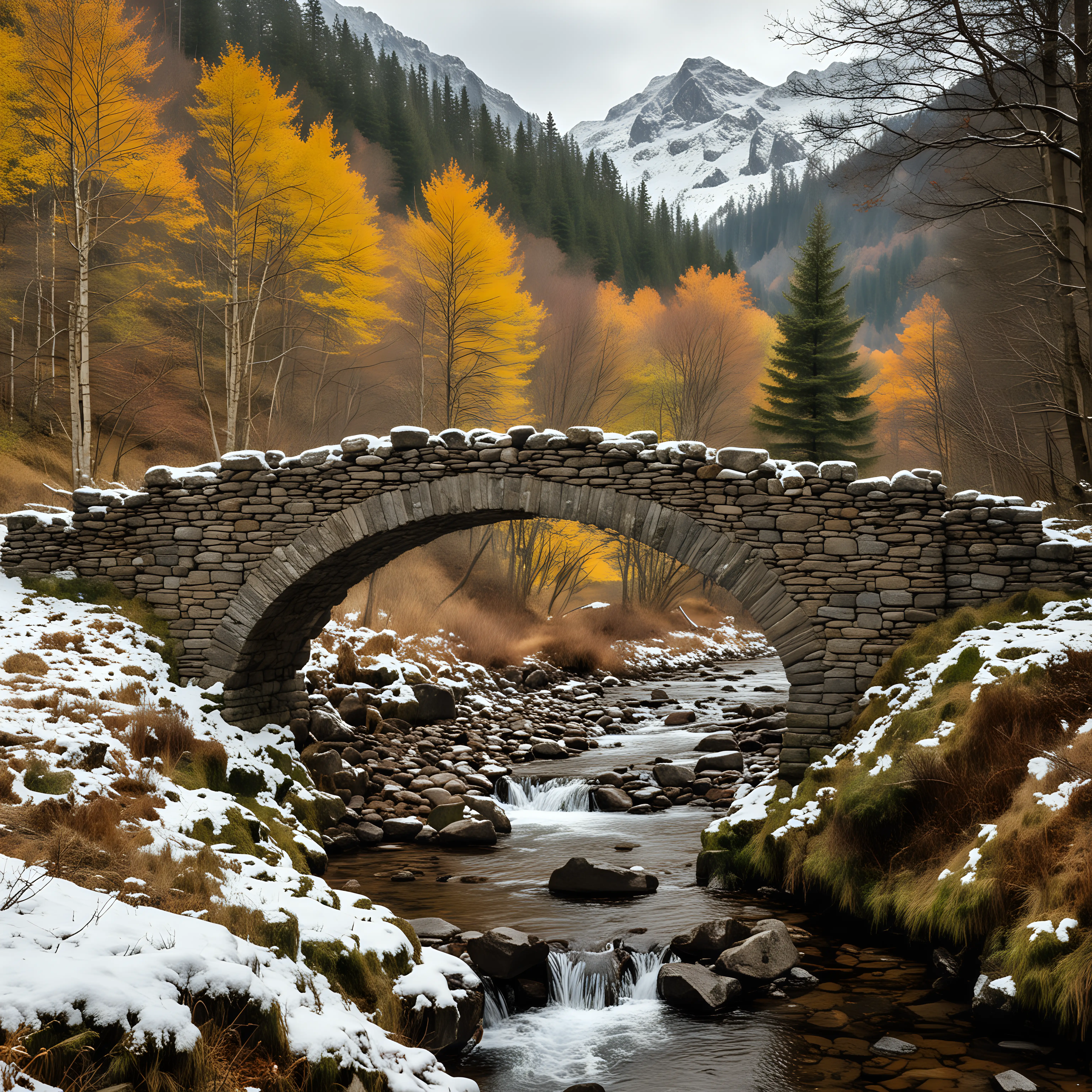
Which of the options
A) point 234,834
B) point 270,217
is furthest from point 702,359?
point 234,834

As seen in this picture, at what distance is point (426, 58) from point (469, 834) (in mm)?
151480

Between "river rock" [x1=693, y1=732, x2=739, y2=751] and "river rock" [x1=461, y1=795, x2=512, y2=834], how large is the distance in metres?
3.62

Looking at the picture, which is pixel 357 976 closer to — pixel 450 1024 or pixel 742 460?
pixel 450 1024

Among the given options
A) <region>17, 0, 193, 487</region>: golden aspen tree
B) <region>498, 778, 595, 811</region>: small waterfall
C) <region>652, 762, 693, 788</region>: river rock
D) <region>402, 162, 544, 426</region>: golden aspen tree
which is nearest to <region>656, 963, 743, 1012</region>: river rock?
<region>498, 778, 595, 811</region>: small waterfall

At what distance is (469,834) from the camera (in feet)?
29.9

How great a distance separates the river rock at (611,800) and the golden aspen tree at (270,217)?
753 cm

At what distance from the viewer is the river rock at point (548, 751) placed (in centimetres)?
1265

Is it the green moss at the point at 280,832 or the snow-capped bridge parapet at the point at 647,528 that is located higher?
the snow-capped bridge parapet at the point at 647,528

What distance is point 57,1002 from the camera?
2.61m

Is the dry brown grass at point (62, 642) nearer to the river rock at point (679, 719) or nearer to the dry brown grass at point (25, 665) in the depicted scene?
the dry brown grass at point (25, 665)

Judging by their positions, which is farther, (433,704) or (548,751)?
(433,704)

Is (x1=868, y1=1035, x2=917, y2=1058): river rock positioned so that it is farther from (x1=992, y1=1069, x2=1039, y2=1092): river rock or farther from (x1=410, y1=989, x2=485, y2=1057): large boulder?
(x1=410, y1=989, x2=485, y2=1057): large boulder

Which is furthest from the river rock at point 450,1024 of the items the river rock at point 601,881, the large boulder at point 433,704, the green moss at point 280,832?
the large boulder at point 433,704

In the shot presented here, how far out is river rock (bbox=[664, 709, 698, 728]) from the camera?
1461 cm
